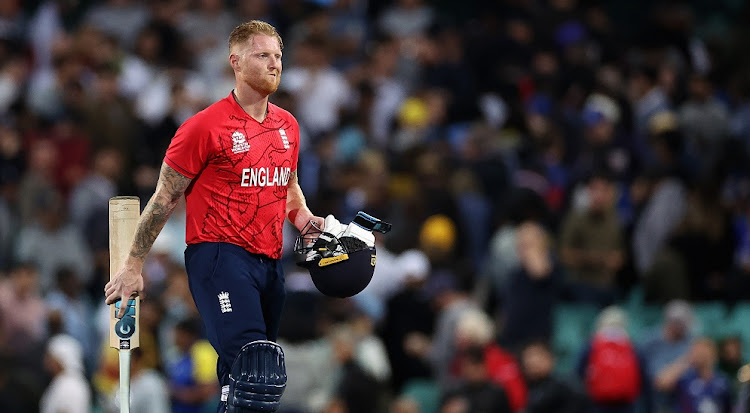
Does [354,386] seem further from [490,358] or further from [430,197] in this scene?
[430,197]

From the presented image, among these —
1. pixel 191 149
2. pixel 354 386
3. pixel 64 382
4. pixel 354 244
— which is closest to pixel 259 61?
pixel 191 149

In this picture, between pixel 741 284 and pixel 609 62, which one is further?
pixel 609 62

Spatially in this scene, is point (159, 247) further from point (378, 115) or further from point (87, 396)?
point (378, 115)

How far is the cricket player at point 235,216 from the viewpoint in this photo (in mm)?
7281

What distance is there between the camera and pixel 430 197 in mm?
15609

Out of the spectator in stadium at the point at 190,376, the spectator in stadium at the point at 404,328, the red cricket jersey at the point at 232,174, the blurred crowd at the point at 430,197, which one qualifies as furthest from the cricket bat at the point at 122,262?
the spectator in stadium at the point at 404,328

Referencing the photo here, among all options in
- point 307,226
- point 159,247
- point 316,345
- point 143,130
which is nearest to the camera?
point 307,226

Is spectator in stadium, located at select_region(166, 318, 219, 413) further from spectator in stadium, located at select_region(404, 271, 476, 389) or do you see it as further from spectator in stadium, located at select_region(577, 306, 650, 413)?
spectator in stadium, located at select_region(577, 306, 650, 413)

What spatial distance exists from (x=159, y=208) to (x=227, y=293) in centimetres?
61

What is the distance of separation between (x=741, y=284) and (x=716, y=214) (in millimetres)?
878

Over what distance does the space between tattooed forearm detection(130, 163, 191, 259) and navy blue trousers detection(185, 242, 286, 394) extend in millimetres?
262

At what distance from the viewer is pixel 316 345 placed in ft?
45.4

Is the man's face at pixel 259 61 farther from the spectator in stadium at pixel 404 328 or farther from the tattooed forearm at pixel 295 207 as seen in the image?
the spectator in stadium at pixel 404 328

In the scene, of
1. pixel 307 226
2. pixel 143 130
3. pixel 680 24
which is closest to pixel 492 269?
pixel 143 130
